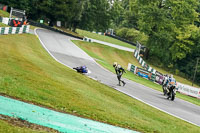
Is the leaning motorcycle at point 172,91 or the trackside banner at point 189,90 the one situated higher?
the leaning motorcycle at point 172,91

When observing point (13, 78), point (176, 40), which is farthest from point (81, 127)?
point (176, 40)

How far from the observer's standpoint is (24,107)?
10609mm

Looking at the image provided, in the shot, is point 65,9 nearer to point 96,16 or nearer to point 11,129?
point 96,16

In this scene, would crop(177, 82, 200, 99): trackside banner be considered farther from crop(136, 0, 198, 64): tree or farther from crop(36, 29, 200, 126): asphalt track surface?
crop(136, 0, 198, 64): tree

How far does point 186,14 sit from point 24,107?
154ft

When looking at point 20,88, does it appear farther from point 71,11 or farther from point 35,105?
point 71,11

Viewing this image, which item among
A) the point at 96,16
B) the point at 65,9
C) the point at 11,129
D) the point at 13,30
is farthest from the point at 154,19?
the point at 11,129

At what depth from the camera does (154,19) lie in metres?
54.6

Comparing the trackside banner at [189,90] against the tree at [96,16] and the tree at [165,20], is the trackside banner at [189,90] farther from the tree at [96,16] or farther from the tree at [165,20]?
the tree at [96,16]

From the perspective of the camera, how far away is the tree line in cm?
5381

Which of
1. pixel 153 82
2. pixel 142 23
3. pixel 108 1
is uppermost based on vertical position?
pixel 108 1

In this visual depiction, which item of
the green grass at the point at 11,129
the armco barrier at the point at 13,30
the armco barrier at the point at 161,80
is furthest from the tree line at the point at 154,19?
the green grass at the point at 11,129

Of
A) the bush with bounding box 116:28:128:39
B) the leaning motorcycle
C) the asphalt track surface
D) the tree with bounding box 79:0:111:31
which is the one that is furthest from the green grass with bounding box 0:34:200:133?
the bush with bounding box 116:28:128:39

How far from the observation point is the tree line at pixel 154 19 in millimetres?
53812
